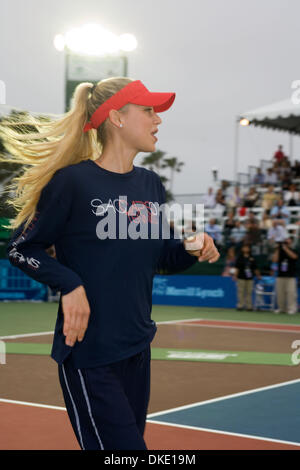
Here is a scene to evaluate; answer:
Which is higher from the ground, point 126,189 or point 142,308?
point 126,189

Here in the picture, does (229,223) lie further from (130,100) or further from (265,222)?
(130,100)

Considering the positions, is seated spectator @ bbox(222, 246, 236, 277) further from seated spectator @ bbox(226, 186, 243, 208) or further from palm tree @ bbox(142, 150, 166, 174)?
palm tree @ bbox(142, 150, 166, 174)

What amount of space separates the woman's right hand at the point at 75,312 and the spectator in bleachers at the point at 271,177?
925 inches

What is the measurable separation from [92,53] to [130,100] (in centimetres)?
2316

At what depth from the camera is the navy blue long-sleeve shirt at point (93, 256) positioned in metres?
3.01

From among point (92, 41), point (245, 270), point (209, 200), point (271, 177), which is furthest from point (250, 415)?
point (92, 41)

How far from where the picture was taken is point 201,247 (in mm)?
3117

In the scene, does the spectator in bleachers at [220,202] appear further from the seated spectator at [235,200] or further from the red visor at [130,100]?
the red visor at [130,100]

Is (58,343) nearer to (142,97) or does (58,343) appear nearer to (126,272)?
(126,272)

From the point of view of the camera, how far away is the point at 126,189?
3.22 meters

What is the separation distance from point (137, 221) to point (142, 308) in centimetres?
38

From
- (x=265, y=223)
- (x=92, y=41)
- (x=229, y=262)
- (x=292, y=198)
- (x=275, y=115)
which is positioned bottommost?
(x=229, y=262)
